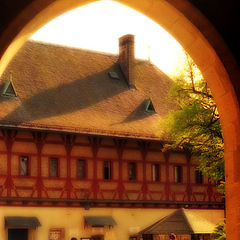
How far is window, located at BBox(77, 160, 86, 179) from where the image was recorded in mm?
30281

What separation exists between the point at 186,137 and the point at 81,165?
9008 millimetres

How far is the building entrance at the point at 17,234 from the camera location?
91.8 ft

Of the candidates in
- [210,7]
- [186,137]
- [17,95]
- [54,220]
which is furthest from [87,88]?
[210,7]

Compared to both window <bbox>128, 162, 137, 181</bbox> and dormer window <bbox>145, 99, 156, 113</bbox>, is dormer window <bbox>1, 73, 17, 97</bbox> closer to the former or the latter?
window <bbox>128, 162, 137, 181</bbox>

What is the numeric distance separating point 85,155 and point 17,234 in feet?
15.5

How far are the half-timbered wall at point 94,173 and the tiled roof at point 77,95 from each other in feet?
1.90

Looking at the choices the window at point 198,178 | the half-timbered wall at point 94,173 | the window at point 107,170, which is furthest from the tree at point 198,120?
the window at point 198,178

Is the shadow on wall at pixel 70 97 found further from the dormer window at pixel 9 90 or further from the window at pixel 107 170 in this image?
the window at pixel 107 170

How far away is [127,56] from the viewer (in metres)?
36.4

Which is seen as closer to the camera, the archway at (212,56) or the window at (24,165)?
the archway at (212,56)

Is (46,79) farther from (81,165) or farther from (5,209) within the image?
(5,209)

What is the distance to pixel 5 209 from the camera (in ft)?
90.9

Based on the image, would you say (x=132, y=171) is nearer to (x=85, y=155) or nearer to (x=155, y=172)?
(x=155, y=172)

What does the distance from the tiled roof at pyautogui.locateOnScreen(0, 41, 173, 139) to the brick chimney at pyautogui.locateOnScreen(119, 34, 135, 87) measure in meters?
0.35
